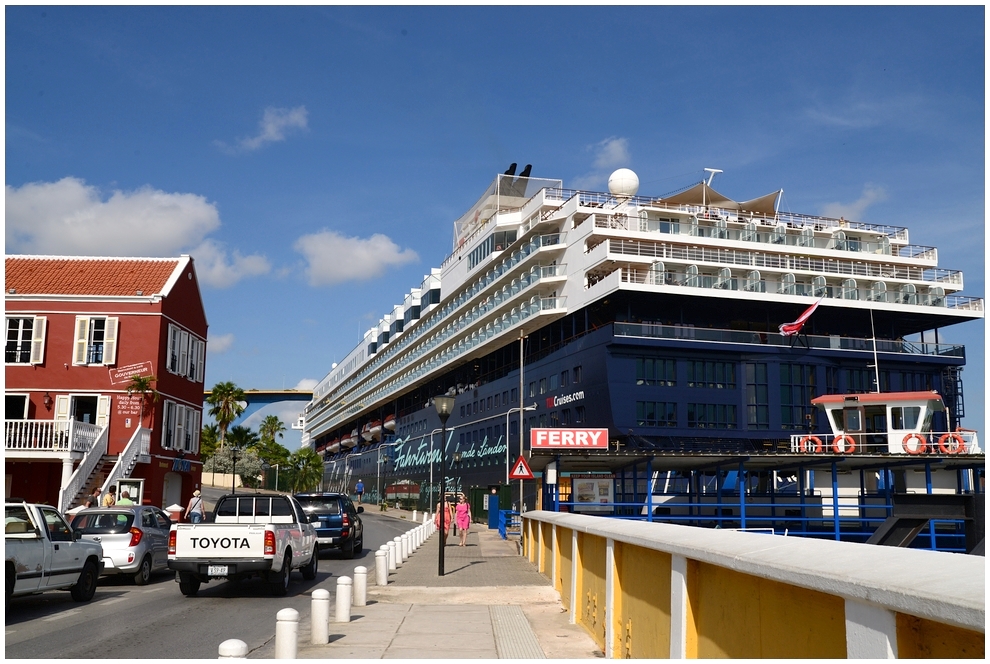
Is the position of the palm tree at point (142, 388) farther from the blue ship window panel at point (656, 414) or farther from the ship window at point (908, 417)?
the ship window at point (908, 417)

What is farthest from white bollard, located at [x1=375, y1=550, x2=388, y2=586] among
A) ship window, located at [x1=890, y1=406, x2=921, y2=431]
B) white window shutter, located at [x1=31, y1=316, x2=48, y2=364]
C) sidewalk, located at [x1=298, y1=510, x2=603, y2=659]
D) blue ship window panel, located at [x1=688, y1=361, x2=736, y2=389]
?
blue ship window panel, located at [x1=688, y1=361, x2=736, y2=389]

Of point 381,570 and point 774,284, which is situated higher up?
point 774,284

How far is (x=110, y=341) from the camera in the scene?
118 feet

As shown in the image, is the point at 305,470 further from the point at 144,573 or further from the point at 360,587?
the point at 360,587

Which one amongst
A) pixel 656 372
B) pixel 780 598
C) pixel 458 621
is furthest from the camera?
pixel 656 372

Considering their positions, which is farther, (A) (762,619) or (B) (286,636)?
(B) (286,636)

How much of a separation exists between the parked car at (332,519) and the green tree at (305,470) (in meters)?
87.7

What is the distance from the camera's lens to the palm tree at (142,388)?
3548cm

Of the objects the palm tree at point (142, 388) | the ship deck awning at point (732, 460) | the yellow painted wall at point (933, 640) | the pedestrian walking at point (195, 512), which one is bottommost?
the pedestrian walking at point (195, 512)

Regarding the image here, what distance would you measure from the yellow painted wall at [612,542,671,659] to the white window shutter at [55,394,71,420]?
31.2m

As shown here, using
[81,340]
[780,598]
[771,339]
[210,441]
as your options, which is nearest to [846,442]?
[771,339]

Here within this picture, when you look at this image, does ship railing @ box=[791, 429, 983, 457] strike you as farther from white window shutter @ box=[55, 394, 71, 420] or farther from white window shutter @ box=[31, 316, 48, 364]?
white window shutter @ box=[31, 316, 48, 364]

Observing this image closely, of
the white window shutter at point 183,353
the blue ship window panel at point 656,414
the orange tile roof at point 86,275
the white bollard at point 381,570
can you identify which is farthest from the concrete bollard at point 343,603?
the blue ship window panel at point 656,414

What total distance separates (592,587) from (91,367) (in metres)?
29.6
